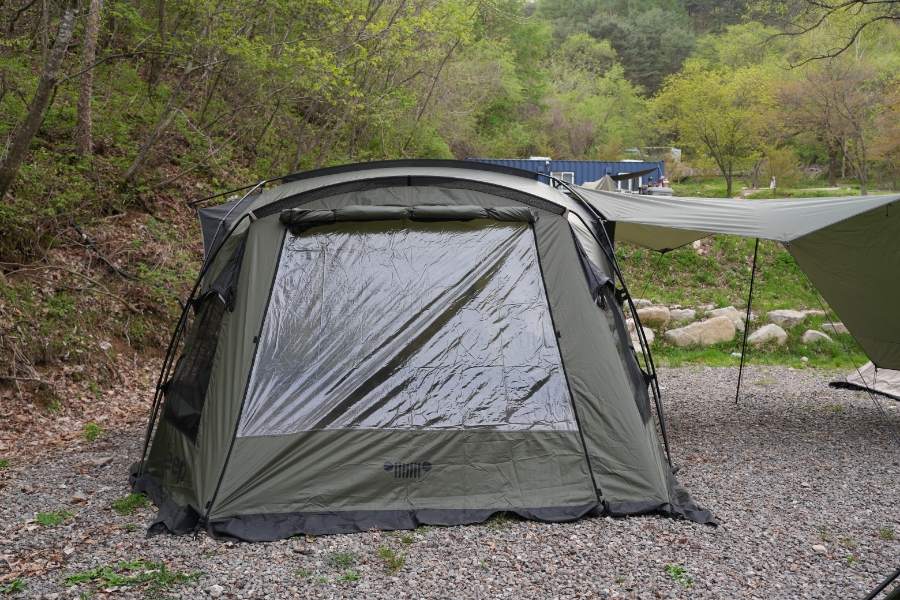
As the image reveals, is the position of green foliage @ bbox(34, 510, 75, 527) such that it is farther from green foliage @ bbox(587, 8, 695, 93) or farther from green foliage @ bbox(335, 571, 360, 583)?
green foliage @ bbox(587, 8, 695, 93)

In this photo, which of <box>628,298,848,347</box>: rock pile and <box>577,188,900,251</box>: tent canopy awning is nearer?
<box>577,188,900,251</box>: tent canopy awning

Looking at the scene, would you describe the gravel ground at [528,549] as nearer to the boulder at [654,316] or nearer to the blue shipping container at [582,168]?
the boulder at [654,316]

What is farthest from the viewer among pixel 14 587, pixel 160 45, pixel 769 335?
pixel 769 335


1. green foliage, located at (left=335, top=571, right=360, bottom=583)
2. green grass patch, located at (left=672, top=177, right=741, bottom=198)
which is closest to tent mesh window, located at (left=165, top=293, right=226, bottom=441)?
green foliage, located at (left=335, top=571, right=360, bottom=583)

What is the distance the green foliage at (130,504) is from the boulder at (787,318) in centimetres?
984

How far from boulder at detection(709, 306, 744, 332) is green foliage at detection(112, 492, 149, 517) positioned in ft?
30.6

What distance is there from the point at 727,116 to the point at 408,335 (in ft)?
69.9

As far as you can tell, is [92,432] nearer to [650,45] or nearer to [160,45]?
[160,45]

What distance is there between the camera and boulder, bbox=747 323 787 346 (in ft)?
34.3

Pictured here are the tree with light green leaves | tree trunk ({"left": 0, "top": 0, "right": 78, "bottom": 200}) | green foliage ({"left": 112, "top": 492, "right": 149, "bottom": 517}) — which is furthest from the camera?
the tree with light green leaves

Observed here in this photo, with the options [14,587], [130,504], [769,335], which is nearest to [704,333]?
[769,335]

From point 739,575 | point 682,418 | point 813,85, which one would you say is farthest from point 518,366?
point 813,85

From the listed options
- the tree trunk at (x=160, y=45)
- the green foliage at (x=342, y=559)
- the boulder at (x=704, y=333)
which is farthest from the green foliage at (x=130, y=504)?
the boulder at (x=704, y=333)

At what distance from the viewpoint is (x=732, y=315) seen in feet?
36.9
